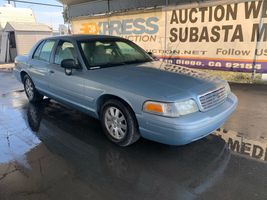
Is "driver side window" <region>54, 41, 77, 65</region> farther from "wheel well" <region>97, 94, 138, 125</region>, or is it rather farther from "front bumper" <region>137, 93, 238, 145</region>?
"front bumper" <region>137, 93, 238, 145</region>

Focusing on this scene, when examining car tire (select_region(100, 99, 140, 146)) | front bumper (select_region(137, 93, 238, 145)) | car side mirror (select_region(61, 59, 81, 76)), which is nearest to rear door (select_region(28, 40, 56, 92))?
car side mirror (select_region(61, 59, 81, 76))

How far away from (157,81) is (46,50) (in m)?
2.83

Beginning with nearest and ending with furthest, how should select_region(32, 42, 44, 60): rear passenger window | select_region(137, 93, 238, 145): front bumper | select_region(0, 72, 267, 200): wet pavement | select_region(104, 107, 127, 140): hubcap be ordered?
select_region(0, 72, 267, 200): wet pavement < select_region(137, 93, 238, 145): front bumper < select_region(104, 107, 127, 140): hubcap < select_region(32, 42, 44, 60): rear passenger window

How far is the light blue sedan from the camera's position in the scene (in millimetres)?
2936

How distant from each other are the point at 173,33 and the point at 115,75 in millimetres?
5793

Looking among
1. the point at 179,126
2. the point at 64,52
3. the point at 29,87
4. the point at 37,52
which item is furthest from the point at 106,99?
the point at 29,87

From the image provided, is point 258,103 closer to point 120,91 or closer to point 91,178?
point 120,91

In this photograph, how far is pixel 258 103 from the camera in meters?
5.48

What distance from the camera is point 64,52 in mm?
4418

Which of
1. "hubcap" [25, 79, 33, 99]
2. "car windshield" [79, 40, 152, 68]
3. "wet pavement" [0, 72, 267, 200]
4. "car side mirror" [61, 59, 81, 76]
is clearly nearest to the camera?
"wet pavement" [0, 72, 267, 200]

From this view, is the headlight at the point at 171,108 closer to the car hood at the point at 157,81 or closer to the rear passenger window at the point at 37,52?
the car hood at the point at 157,81

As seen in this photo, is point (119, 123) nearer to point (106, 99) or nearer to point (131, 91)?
point (106, 99)

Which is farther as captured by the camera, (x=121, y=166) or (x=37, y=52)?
(x=37, y=52)

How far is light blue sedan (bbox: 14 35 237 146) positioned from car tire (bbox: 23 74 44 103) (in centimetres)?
68
